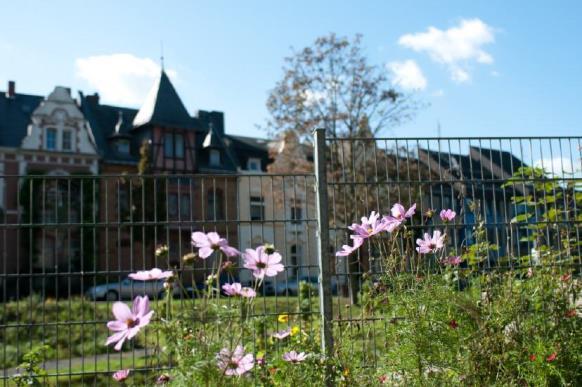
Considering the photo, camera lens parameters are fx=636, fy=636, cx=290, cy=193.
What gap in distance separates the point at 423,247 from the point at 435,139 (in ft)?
3.60

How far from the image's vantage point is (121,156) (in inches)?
1261

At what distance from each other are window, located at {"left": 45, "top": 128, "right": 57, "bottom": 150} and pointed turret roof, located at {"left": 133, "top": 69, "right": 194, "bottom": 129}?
14.3 feet

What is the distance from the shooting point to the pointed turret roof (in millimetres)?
32688

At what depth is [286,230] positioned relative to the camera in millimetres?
4863

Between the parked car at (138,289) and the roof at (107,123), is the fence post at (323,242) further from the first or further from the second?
the roof at (107,123)

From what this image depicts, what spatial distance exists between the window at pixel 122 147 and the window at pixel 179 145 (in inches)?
99.3

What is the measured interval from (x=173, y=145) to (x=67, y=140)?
17.7ft

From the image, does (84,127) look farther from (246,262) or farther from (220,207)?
(246,262)

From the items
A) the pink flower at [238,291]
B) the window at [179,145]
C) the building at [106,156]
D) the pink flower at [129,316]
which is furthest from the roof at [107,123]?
the pink flower at [129,316]

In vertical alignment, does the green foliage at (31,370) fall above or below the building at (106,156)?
below

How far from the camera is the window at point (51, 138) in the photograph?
29906mm

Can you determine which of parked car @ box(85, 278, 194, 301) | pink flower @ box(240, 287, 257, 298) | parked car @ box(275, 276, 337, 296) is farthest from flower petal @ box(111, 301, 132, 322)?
parked car @ box(275, 276, 337, 296)

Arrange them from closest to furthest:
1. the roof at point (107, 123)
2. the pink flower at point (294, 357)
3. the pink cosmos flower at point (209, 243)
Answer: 1. the pink cosmos flower at point (209, 243)
2. the pink flower at point (294, 357)
3. the roof at point (107, 123)

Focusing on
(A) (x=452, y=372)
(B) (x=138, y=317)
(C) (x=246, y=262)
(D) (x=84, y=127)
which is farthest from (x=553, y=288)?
(D) (x=84, y=127)
